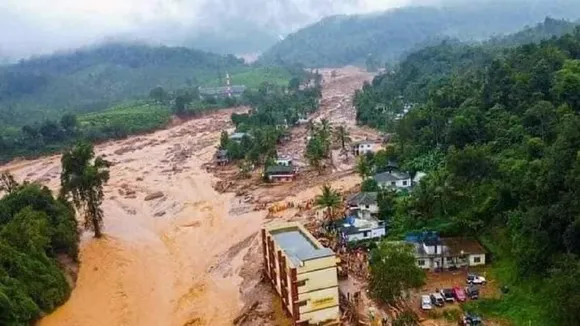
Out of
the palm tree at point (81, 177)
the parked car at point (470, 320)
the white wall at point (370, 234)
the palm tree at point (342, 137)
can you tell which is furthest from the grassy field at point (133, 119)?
the parked car at point (470, 320)

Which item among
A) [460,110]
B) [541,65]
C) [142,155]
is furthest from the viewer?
[142,155]

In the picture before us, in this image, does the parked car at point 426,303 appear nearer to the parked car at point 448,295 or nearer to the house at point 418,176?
the parked car at point 448,295

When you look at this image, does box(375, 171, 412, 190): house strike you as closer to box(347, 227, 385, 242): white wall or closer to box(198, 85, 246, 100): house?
box(347, 227, 385, 242): white wall

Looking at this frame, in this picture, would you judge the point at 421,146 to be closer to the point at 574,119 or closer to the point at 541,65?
the point at 541,65

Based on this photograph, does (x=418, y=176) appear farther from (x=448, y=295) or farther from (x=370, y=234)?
(x=448, y=295)

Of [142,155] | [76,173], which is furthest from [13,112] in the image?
[76,173]

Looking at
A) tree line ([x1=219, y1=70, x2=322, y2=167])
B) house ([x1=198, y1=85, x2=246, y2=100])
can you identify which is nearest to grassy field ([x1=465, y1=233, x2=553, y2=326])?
tree line ([x1=219, y1=70, x2=322, y2=167])

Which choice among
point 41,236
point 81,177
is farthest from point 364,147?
point 41,236

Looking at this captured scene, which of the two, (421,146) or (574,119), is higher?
(574,119)
